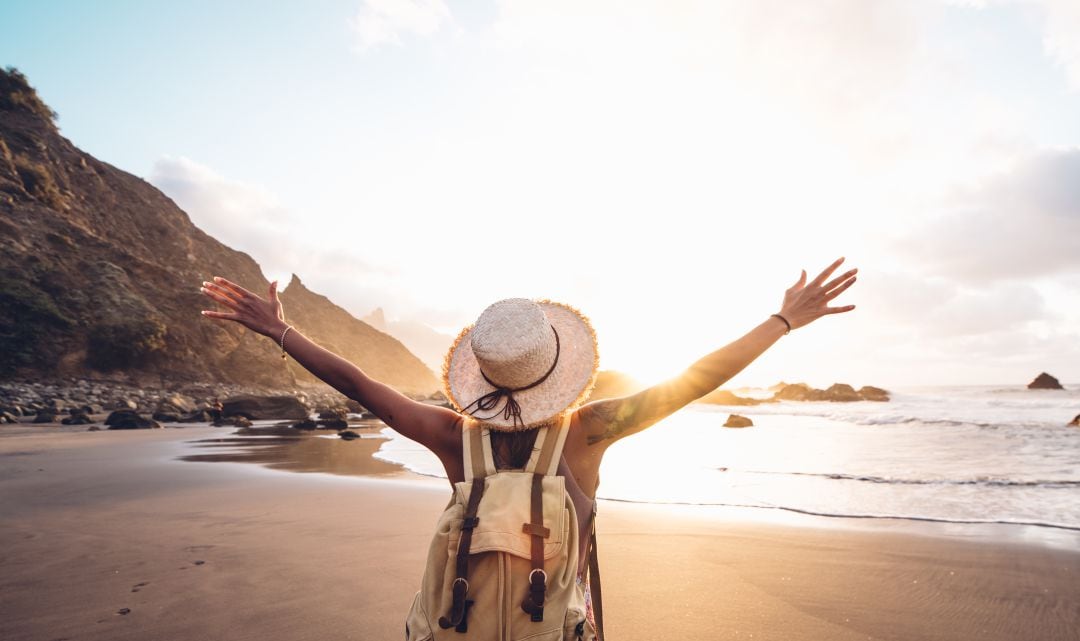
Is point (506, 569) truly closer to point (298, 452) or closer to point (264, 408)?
point (298, 452)

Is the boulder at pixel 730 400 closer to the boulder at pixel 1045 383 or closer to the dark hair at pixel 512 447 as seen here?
the boulder at pixel 1045 383

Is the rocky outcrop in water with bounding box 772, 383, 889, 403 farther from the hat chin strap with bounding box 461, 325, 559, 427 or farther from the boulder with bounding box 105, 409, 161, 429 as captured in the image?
the hat chin strap with bounding box 461, 325, 559, 427

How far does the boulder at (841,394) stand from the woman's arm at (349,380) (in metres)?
45.9

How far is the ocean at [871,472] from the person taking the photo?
23.5 ft

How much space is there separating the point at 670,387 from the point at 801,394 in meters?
53.1

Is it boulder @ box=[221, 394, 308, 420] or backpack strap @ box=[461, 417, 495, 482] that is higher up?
backpack strap @ box=[461, 417, 495, 482]

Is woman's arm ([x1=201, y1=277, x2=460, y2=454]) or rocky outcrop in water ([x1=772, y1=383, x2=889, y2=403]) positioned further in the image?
rocky outcrop in water ([x1=772, y1=383, x2=889, y2=403])

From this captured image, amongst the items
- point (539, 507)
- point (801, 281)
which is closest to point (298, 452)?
point (539, 507)

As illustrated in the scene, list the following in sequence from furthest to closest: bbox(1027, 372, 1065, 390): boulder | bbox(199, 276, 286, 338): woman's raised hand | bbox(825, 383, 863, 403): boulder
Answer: bbox(1027, 372, 1065, 390): boulder < bbox(825, 383, 863, 403): boulder < bbox(199, 276, 286, 338): woman's raised hand

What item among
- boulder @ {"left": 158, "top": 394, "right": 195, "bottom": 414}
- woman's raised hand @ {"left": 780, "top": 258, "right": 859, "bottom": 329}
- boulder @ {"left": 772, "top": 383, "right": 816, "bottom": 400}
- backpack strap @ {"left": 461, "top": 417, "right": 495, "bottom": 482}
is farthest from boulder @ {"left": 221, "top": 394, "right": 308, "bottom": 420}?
boulder @ {"left": 772, "top": 383, "right": 816, "bottom": 400}

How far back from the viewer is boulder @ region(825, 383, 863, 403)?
42000mm

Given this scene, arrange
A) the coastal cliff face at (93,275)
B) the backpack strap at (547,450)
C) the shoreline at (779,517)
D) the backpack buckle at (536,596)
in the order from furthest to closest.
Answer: the coastal cliff face at (93,275) < the shoreline at (779,517) < the backpack strap at (547,450) < the backpack buckle at (536,596)

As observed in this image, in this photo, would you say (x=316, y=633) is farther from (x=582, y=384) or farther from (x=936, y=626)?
(x=936, y=626)

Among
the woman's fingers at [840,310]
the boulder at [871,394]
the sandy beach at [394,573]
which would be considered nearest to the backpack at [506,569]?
the woman's fingers at [840,310]
